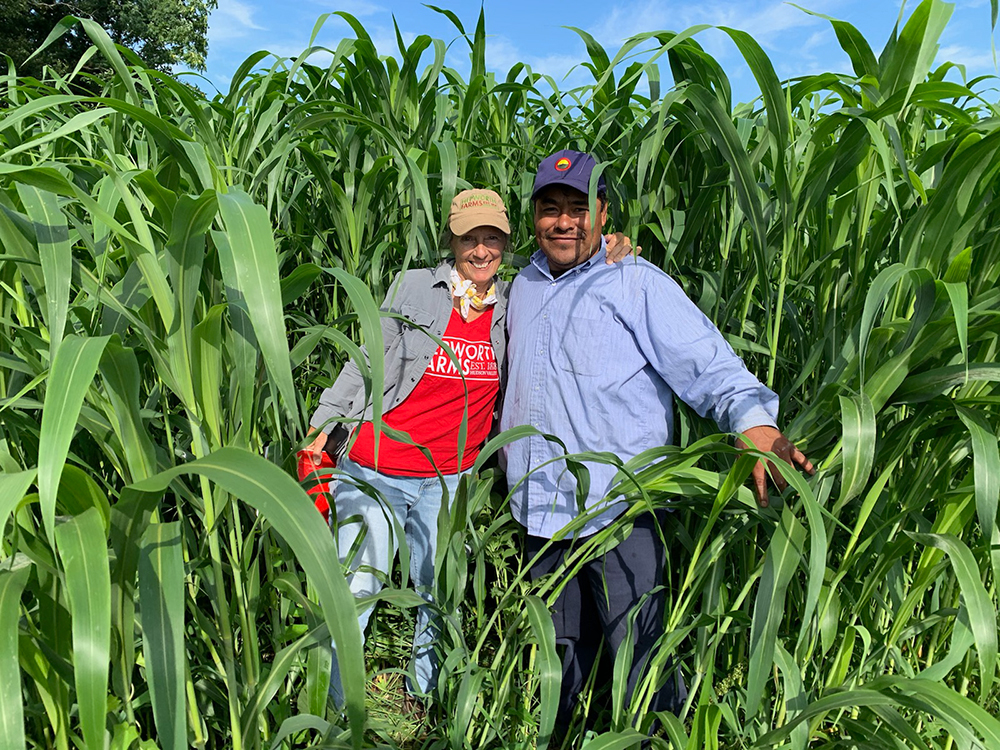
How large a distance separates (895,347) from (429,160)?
3.49 feet

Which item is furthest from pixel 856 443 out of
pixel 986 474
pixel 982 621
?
pixel 982 621

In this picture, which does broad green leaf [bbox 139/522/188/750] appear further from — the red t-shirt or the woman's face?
the woman's face

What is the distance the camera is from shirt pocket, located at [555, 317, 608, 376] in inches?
51.9

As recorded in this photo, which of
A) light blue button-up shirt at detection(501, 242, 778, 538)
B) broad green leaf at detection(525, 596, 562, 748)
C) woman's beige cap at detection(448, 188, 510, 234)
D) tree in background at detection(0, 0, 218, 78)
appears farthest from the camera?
tree in background at detection(0, 0, 218, 78)

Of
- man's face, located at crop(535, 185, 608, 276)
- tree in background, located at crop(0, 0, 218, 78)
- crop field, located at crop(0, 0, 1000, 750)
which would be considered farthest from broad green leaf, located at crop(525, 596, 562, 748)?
tree in background, located at crop(0, 0, 218, 78)

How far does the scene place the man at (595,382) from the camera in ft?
4.12

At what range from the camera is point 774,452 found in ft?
3.26

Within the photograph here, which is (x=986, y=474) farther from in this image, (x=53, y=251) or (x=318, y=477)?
(x=53, y=251)

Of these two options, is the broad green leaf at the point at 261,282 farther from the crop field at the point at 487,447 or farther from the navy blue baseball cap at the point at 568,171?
the navy blue baseball cap at the point at 568,171

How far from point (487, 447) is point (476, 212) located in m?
0.67

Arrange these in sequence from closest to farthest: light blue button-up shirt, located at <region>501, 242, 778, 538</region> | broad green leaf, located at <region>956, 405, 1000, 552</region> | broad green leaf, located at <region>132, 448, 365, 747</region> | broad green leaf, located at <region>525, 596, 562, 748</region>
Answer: broad green leaf, located at <region>132, 448, 365, 747</region>
broad green leaf, located at <region>956, 405, 1000, 552</region>
broad green leaf, located at <region>525, 596, 562, 748</region>
light blue button-up shirt, located at <region>501, 242, 778, 538</region>

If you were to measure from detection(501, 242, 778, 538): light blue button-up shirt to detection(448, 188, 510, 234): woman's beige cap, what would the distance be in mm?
154

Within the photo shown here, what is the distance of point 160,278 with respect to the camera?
0.68m

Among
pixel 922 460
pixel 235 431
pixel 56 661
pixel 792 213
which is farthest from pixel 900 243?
pixel 56 661
